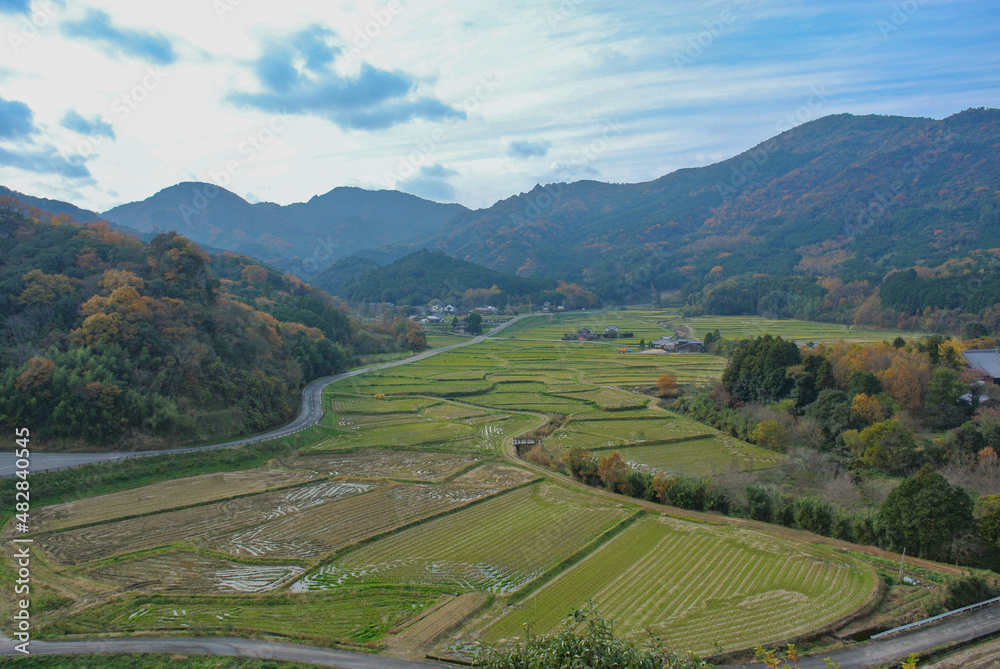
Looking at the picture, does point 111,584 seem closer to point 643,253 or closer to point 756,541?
point 756,541

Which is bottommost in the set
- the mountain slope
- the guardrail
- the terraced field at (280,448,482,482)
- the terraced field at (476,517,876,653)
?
the guardrail

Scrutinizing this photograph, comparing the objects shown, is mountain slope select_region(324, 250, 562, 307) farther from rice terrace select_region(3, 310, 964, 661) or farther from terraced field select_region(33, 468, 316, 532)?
terraced field select_region(33, 468, 316, 532)

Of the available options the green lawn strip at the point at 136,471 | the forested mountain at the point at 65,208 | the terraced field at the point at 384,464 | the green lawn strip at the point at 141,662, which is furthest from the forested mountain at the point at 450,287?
the green lawn strip at the point at 141,662

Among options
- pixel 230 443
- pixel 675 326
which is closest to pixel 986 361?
pixel 230 443

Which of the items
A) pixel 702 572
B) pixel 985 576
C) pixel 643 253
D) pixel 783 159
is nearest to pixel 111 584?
pixel 702 572

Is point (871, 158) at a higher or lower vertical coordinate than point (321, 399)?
higher

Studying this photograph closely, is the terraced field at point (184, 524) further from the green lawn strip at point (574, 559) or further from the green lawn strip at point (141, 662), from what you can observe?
the green lawn strip at point (574, 559)

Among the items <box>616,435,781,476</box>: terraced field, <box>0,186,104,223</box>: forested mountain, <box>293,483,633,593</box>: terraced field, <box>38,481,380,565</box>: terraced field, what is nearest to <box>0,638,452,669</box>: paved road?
<box>293,483,633,593</box>: terraced field
